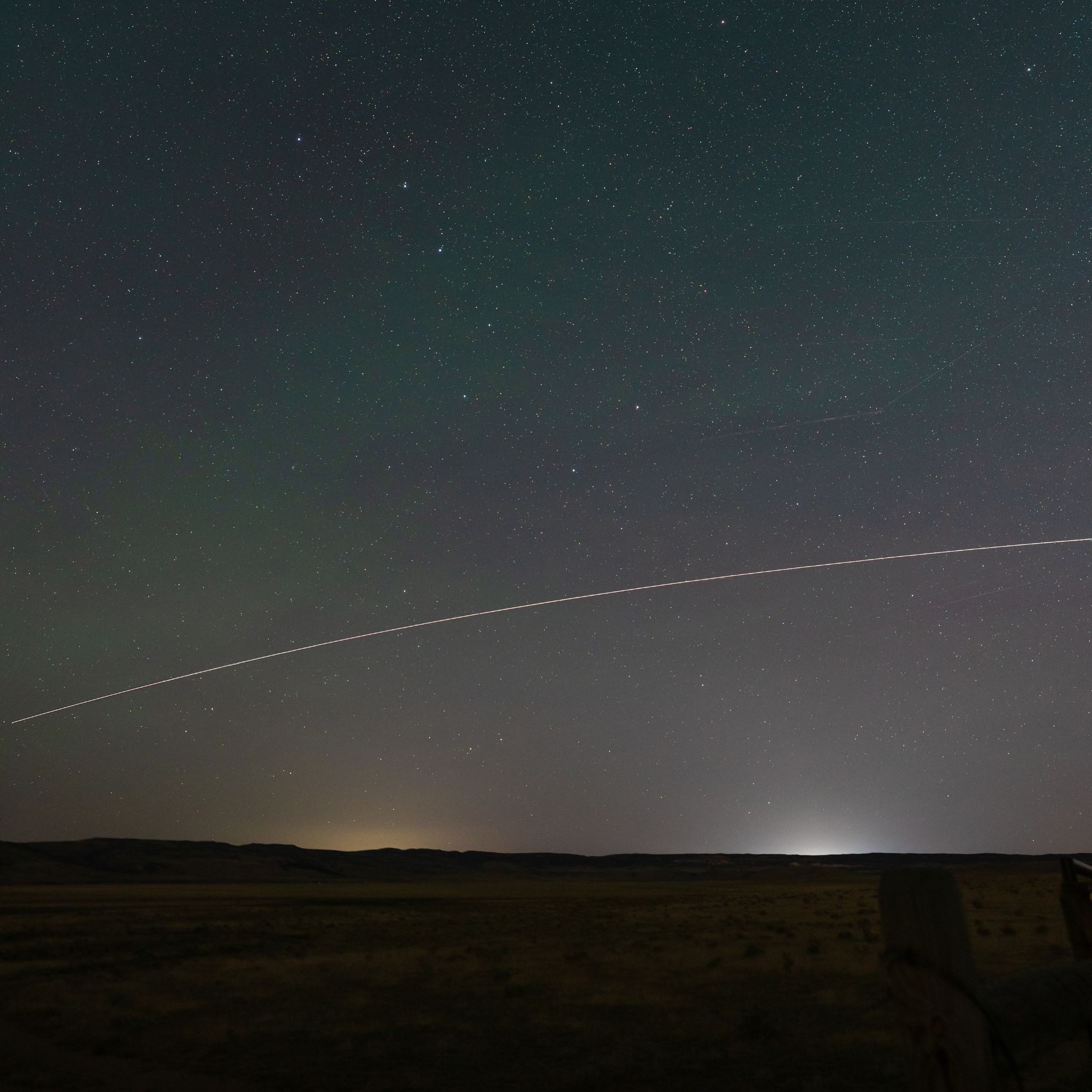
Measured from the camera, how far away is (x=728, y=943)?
26.5 meters

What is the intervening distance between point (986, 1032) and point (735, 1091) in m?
9.30

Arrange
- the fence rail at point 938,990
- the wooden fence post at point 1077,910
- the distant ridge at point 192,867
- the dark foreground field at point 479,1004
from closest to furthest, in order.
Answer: the fence rail at point 938,990 < the wooden fence post at point 1077,910 < the dark foreground field at point 479,1004 < the distant ridge at point 192,867

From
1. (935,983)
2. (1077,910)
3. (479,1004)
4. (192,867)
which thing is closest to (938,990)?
(935,983)

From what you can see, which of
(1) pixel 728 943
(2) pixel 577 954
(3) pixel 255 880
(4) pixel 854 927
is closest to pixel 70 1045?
(2) pixel 577 954

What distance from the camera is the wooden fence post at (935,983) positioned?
2385 millimetres

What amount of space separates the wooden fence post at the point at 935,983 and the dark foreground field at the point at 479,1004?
0.93 metres

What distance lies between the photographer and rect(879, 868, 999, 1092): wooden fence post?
238 centimetres

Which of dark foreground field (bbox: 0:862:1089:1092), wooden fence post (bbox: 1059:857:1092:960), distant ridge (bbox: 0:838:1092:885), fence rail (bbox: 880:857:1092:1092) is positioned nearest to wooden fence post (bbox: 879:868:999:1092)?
fence rail (bbox: 880:857:1092:1092)

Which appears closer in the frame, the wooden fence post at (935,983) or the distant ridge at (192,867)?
the wooden fence post at (935,983)

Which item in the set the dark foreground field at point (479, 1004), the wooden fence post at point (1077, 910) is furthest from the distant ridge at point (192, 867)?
the wooden fence post at point (1077, 910)

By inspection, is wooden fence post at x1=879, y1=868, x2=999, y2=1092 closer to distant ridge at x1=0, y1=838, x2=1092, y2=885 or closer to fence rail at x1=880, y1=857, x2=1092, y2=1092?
fence rail at x1=880, y1=857, x2=1092, y2=1092

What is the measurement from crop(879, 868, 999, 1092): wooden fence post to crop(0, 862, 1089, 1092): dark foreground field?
0.93 m

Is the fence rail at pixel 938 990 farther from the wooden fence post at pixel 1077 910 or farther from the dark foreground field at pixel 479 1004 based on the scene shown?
the wooden fence post at pixel 1077 910

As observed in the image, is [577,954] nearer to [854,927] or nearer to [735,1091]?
[854,927]
